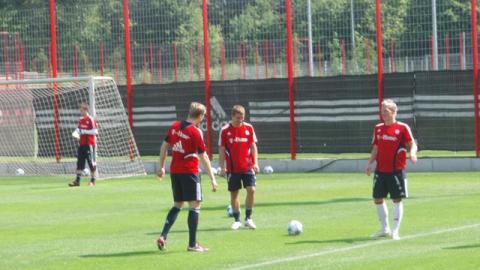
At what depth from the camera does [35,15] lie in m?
37.7

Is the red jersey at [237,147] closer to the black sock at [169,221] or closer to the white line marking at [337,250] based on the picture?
the black sock at [169,221]

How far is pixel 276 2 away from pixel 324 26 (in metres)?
1.67

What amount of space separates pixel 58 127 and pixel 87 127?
6804 mm

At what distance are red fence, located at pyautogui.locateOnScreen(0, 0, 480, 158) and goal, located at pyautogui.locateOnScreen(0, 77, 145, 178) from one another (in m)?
0.74

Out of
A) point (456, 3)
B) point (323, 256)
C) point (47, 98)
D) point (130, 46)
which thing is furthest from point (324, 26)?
point (323, 256)

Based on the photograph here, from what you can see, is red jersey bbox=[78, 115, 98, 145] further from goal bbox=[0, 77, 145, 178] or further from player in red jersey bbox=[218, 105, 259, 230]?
player in red jersey bbox=[218, 105, 259, 230]

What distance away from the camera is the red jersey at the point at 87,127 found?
3024 centimetres

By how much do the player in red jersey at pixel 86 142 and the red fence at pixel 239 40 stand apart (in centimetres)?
542

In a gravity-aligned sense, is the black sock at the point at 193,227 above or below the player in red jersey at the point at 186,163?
below

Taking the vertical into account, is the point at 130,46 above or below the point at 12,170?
above

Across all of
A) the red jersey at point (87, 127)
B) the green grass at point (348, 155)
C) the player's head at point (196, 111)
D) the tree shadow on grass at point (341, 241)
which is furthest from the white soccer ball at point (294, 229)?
the green grass at point (348, 155)

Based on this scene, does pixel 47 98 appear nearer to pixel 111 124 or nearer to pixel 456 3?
pixel 111 124

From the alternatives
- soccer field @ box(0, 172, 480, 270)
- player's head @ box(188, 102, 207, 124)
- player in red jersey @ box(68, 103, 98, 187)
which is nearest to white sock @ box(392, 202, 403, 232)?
soccer field @ box(0, 172, 480, 270)

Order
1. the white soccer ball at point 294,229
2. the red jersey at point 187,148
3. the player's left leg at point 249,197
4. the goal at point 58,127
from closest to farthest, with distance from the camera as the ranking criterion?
the red jersey at point 187,148 < the white soccer ball at point 294,229 < the player's left leg at point 249,197 < the goal at point 58,127
